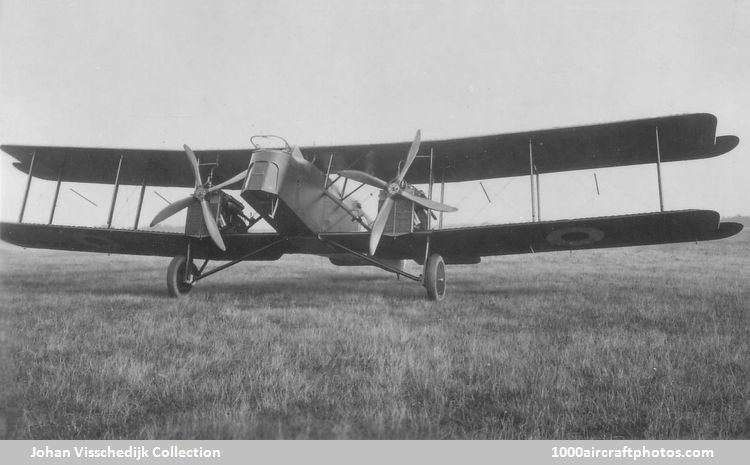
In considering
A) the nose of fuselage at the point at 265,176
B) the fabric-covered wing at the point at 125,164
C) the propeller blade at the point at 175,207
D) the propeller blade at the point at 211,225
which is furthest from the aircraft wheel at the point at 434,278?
the propeller blade at the point at 175,207

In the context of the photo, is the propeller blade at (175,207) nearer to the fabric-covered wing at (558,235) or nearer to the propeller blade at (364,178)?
the fabric-covered wing at (558,235)

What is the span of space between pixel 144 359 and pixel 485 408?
122 inches

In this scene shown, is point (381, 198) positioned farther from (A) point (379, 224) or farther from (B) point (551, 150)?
(B) point (551, 150)

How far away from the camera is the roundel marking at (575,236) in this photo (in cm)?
795

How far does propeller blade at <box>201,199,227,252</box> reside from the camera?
8.21 metres

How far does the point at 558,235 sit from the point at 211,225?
22.7ft

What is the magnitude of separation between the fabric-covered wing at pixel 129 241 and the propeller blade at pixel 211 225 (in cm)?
86

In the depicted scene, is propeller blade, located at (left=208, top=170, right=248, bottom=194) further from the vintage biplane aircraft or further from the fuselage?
the fuselage

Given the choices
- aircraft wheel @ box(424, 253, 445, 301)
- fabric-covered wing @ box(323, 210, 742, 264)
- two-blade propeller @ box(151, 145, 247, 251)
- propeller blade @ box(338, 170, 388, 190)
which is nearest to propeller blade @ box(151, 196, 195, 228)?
two-blade propeller @ box(151, 145, 247, 251)

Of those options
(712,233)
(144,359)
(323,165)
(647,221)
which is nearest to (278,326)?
(144,359)

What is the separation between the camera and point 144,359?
12.8 ft

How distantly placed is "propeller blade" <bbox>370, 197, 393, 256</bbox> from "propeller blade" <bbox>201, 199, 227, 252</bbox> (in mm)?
2961
